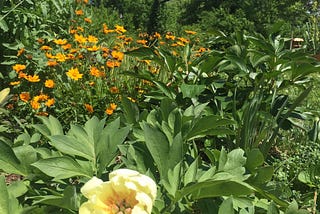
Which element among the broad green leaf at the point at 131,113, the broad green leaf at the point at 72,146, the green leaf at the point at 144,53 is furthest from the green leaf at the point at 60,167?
the green leaf at the point at 144,53

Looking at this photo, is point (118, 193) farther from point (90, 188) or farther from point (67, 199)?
point (67, 199)

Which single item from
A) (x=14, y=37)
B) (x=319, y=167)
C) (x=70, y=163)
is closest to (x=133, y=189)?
(x=70, y=163)

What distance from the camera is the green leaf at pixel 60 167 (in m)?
1.04

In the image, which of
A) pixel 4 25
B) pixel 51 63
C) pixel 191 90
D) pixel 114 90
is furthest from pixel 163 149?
pixel 4 25

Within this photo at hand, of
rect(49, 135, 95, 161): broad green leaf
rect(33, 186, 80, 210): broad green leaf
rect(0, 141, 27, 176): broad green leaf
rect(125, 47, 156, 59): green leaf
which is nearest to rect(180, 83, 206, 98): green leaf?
rect(125, 47, 156, 59): green leaf

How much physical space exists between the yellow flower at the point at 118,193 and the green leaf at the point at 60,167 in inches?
11.8

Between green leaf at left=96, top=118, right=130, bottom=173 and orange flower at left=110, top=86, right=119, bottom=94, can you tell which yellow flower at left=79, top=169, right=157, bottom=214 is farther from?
orange flower at left=110, top=86, right=119, bottom=94

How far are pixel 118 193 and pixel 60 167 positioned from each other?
36cm

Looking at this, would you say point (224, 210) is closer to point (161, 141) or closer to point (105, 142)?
point (161, 141)

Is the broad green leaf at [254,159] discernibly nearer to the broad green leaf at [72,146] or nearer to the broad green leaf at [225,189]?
the broad green leaf at [225,189]

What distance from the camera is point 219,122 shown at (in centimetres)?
130

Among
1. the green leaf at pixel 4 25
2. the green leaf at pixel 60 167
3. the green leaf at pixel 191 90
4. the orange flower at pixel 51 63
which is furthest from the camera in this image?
the green leaf at pixel 4 25

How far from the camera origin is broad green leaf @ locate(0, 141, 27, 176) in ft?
3.52

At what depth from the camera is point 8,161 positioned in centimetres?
109
